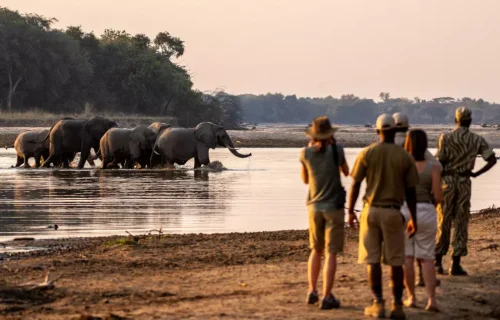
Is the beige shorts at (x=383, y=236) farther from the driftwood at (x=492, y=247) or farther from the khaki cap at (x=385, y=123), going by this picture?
the driftwood at (x=492, y=247)

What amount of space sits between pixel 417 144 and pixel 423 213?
60 cm

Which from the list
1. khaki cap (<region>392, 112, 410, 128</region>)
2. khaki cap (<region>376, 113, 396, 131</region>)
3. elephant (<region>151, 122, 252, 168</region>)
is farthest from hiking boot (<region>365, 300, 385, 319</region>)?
elephant (<region>151, 122, 252, 168</region>)

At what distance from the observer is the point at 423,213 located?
33.7ft

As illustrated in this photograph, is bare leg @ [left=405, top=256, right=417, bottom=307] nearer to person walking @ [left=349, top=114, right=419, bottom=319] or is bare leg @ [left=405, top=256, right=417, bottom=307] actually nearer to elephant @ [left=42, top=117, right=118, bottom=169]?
person walking @ [left=349, top=114, right=419, bottom=319]

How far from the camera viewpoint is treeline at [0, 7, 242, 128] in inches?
3187

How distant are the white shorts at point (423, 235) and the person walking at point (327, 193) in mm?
703

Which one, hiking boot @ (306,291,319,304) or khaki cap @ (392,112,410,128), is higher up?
khaki cap @ (392,112,410,128)

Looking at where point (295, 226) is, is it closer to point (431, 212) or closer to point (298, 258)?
point (298, 258)

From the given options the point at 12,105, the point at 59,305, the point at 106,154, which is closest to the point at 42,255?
the point at 59,305

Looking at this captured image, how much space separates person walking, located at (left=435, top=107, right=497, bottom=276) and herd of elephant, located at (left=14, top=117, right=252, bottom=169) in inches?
1066

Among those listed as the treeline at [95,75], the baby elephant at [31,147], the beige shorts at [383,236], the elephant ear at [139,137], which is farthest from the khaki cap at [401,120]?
the treeline at [95,75]

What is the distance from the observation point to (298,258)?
13055 millimetres

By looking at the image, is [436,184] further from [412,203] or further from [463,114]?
[463,114]

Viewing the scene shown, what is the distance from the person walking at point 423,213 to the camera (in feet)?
33.2
